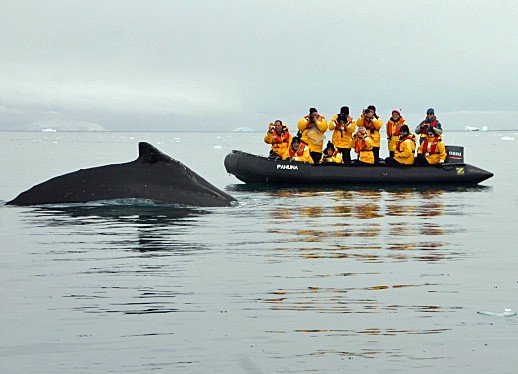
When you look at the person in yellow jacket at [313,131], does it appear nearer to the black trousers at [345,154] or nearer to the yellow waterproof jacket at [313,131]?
the yellow waterproof jacket at [313,131]

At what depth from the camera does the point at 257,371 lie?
9078 millimetres

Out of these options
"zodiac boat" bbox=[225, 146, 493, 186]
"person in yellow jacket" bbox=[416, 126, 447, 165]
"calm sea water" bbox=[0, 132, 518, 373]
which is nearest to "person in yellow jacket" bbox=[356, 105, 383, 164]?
"zodiac boat" bbox=[225, 146, 493, 186]

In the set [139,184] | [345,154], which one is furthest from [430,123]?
[139,184]

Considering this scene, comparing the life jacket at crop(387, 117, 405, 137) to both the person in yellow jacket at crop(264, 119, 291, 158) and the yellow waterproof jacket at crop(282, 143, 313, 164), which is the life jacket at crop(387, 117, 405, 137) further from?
the person in yellow jacket at crop(264, 119, 291, 158)

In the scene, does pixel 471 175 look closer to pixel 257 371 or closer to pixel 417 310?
pixel 417 310

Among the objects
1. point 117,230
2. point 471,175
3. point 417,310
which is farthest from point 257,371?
point 471,175

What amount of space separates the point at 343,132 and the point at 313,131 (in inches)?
42.0

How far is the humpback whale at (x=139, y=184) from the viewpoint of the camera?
25.1 meters

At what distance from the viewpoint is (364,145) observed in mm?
36781

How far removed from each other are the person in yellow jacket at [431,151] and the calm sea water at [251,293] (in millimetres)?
13451

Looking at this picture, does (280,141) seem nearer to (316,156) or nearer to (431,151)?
(316,156)

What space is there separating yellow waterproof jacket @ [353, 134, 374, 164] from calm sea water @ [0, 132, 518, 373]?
40.4 feet

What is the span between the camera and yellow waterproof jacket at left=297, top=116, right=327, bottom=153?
1436 inches

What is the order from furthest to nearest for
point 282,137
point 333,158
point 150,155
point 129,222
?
point 282,137 → point 333,158 → point 150,155 → point 129,222
